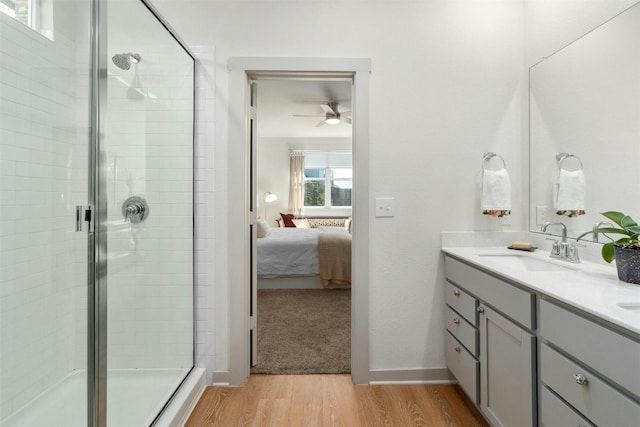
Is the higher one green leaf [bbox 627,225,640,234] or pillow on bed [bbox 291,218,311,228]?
green leaf [bbox 627,225,640,234]

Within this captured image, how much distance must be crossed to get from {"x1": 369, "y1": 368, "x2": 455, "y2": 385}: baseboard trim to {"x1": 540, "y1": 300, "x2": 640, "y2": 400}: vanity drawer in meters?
1.04

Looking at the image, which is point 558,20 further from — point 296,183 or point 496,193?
point 296,183

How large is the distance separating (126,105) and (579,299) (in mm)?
1939

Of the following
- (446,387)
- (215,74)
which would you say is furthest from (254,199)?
(446,387)

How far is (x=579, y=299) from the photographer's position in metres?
1.03

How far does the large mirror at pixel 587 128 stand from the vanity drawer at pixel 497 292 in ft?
1.93

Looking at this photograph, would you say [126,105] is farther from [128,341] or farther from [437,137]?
[437,137]

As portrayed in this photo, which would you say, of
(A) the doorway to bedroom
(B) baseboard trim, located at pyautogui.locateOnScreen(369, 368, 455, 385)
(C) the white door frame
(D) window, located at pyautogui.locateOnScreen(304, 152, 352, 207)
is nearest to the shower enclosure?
(C) the white door frame

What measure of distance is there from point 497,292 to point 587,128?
961 mm

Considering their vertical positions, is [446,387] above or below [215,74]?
below

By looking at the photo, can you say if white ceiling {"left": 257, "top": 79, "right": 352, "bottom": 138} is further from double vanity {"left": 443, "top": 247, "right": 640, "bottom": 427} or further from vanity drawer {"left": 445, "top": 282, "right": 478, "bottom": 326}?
double vanity {"left": 443, "top": 247, "right": 640, "bottom": 427}

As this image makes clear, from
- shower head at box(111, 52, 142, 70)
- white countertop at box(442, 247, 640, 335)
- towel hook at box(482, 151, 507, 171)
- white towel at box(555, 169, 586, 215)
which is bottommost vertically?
white countertop at box(442, 247, 640, 335)

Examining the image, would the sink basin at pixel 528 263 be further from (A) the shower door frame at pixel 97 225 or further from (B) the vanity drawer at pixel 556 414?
(A) the shower door frame at pixel 97 225

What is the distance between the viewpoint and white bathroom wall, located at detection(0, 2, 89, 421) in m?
1.37
